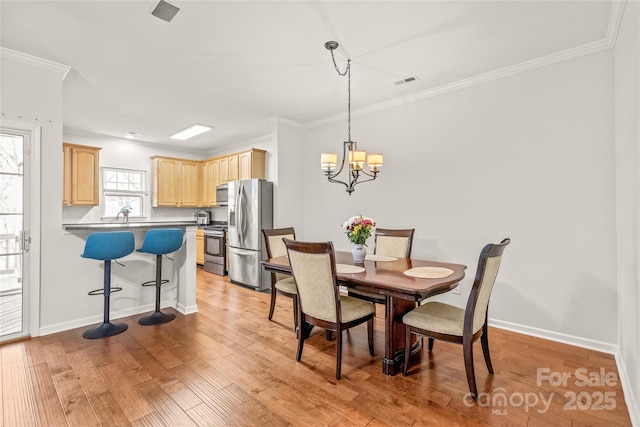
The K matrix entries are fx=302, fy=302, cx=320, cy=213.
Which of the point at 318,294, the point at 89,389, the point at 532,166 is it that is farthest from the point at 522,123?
the point at 89,389

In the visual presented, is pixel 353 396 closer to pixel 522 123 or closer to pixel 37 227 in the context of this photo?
pixel 522 123

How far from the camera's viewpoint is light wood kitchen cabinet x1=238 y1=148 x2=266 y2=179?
571cm

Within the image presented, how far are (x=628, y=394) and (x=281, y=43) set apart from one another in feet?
11.9

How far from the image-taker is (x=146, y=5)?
217 cm

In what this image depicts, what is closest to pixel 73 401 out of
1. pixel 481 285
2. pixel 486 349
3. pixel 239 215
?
pixel 481 285

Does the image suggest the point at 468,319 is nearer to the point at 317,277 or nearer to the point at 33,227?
the point at 317,277

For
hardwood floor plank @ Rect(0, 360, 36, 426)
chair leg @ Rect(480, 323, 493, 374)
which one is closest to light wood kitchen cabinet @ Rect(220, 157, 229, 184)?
hardwood floor plank @ Rect(0, 360, 36, 426)

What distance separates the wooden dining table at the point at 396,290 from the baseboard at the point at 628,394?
113cm

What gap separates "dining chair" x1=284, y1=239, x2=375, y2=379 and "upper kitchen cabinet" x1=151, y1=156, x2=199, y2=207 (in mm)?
5194

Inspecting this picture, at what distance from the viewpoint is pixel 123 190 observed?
20.5ft

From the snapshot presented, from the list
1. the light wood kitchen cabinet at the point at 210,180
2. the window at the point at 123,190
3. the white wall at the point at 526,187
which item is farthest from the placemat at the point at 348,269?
the window at the point at 123,190

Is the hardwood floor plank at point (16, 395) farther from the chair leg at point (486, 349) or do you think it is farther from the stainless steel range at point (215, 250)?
the stainless steel range at point (215, 250)

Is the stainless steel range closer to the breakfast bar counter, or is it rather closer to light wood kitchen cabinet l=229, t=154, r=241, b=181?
light wood kitchen cabinet l=229, t=154, r=241, b=181

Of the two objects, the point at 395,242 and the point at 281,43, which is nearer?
the point at 281,43
